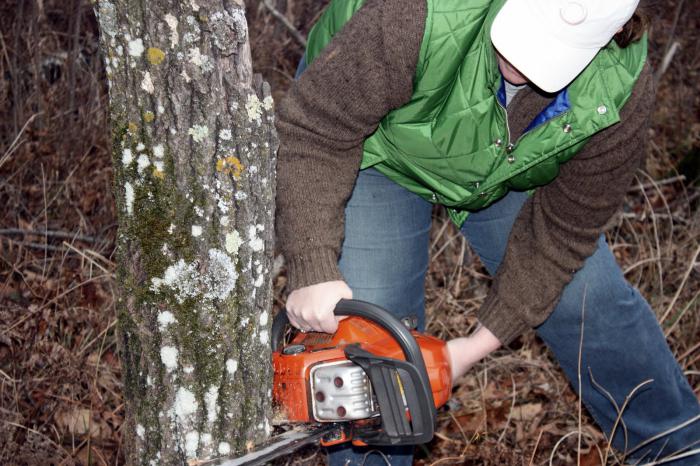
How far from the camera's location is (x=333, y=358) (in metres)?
1.95

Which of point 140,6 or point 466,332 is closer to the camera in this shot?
point 140,6

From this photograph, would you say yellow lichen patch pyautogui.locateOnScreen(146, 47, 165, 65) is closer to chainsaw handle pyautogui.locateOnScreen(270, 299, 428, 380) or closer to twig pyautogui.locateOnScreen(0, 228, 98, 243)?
chainsaw handle pyautogui.locateOnScreen(270, 299, 428, 380)

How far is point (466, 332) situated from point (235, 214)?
207 centimetres

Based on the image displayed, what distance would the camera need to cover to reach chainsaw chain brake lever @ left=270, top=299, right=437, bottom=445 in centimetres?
186

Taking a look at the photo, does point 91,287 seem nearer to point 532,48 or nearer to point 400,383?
point 400,383

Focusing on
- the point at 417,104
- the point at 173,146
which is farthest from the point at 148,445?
the point at 417,104

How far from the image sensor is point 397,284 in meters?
2.40

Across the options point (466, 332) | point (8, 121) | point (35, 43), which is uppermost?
point (35, 43)

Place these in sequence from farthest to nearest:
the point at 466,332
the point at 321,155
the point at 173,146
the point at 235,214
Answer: the point at 466,332, the point at 321,155, the point at 235,214, the point at 173,146

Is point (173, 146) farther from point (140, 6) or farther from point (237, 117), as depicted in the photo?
point (140, 6)

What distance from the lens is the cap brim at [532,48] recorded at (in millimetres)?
1718

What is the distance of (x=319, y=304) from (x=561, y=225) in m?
0.83

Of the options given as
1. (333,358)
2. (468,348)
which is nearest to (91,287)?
(333,358)

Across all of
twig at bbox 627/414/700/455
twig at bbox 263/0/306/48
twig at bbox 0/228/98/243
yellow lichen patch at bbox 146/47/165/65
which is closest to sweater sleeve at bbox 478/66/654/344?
twig at bbox 627/414/700/455
